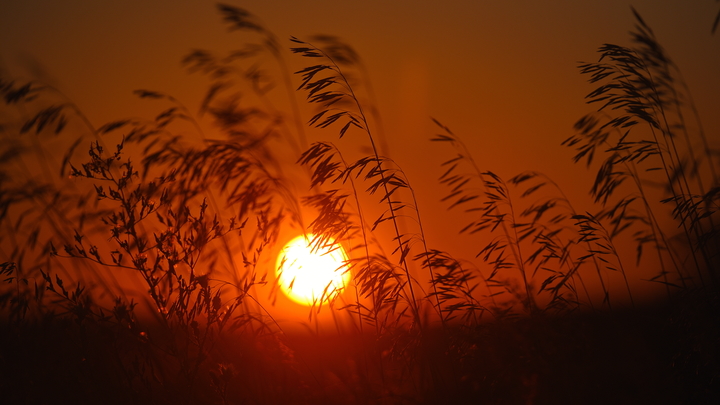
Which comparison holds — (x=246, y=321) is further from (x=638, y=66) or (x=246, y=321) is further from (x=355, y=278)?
(x=638, y=66)

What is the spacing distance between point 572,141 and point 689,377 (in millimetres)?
1370

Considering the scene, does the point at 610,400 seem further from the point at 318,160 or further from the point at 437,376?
the point at 318,160

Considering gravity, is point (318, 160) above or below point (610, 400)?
above

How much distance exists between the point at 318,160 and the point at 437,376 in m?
1.17

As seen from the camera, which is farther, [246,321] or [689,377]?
[246,321]

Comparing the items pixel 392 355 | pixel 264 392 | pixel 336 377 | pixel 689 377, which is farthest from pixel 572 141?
pixel 264 392

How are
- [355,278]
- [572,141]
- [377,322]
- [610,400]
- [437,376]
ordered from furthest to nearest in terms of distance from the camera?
[572,141] → [355,278] → [377,322] → [437,376] → [610,400]

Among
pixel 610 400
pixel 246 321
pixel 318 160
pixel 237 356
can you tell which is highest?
pixel 318 160

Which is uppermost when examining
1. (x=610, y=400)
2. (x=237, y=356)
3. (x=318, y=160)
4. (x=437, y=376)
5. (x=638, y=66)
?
(x=638, y=66)

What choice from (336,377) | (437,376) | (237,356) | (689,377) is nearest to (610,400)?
(689,377)

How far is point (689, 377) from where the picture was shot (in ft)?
7.22

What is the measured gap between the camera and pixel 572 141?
311 centimetres

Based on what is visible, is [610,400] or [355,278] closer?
[610,400]

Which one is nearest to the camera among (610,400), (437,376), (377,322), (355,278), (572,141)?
(610,400)
